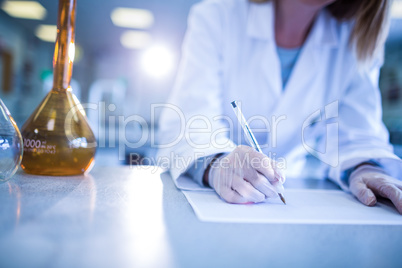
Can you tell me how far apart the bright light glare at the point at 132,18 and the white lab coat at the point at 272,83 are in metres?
3.83

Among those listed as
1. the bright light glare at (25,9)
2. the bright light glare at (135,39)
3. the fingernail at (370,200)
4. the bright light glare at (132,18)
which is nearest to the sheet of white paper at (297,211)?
the fingernail at (370,200)

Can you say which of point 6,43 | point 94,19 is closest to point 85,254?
point 94,19

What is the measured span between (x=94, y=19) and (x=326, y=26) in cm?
462

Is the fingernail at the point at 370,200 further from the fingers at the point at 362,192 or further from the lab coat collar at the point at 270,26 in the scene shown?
the lab coat collar at the point at 270,26

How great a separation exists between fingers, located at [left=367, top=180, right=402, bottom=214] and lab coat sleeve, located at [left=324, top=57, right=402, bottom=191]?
0.27 ft

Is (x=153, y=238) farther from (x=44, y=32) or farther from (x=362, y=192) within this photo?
(x=44, y=32)

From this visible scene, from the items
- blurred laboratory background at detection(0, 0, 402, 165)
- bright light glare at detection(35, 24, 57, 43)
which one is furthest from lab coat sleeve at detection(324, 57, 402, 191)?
bright light glare at detection(35, 24, 57, 43)

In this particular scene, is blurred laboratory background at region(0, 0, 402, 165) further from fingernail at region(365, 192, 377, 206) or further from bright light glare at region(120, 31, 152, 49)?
fingernail at region(365, 192, 377, 206)

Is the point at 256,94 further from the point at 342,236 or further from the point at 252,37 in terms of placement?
the point at 342,236

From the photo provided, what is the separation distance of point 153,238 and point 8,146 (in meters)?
0.32

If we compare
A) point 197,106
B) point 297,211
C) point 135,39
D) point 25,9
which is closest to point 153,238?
point 297,211

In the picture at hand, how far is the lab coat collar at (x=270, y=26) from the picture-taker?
0.91 metres

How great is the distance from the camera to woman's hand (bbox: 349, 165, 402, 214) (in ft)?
1.70

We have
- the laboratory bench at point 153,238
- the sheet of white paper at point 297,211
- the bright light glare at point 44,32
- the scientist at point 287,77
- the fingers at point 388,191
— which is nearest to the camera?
the laboratory bench at point 153,238
